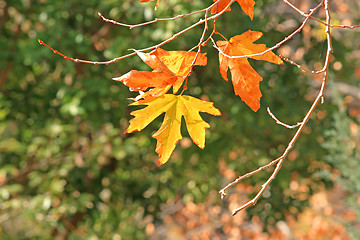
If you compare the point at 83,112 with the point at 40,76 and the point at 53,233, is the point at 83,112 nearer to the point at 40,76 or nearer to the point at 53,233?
the point at 40,76

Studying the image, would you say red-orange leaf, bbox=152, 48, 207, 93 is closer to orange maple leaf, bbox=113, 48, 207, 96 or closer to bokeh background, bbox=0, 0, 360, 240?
orange maple leaf, bbox=113, 48, 207, 96

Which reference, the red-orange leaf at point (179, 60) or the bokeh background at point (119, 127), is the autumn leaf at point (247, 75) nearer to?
the red-orange leaf at point (179, 60)

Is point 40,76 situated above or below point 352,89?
above

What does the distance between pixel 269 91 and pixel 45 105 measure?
118 centimetres

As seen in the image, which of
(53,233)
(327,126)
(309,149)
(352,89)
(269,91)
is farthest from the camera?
(352,89)

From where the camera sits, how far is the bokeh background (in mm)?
2758

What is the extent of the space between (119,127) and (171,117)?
2307mm

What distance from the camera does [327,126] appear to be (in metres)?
3.47

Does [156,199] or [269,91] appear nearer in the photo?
[269,91]

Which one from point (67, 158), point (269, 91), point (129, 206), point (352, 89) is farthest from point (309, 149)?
point (352, 89)

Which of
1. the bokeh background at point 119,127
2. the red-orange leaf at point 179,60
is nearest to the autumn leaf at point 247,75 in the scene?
the red-orange leaf at point 179,60

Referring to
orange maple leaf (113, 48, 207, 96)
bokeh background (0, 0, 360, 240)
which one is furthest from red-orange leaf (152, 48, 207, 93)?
bokeh background (0, 0, 360, 240)

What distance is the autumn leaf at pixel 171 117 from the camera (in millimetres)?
881

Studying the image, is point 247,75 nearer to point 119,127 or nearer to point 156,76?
point 156,76
